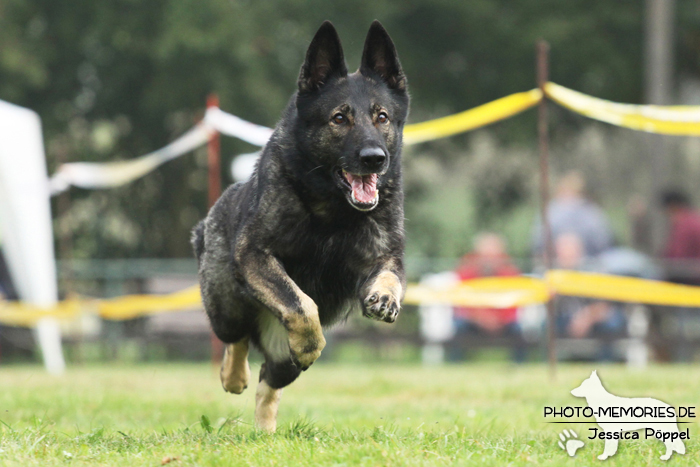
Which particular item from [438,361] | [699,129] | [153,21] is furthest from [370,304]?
[153,21]

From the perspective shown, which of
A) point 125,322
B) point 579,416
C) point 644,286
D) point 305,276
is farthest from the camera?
point 125,322

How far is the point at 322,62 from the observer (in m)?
5.05

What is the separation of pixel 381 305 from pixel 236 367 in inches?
57.1

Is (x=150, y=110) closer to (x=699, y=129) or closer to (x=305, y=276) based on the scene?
(x=699, y=129)

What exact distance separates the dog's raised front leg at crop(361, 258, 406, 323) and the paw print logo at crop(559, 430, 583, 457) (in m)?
0.94

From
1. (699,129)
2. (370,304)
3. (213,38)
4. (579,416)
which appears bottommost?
(579,416)

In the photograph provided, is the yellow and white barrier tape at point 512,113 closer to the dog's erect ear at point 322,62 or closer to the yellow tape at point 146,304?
the yellow tape at point 146,304

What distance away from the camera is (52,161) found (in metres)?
18.2

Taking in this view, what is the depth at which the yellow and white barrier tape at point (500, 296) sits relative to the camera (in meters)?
10.1

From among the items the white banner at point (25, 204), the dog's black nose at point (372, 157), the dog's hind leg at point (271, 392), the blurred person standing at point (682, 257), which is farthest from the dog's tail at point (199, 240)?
the blurred person standing at point (682, 257)

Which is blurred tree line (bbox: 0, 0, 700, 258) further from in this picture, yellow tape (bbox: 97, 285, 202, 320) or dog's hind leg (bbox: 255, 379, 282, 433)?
dog's hind leg (bbox: 255, 379, 282, 433)

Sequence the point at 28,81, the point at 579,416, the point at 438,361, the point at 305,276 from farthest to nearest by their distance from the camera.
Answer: the point at 28,81, the point at 438,361, the point at 579,416, the point at 305,276

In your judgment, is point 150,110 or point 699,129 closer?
point 699,129

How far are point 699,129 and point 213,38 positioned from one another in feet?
34.3
